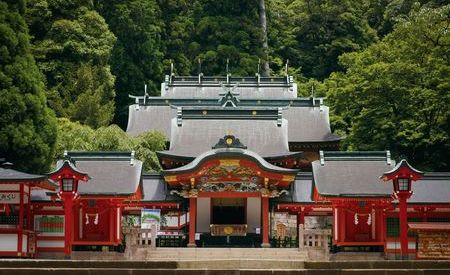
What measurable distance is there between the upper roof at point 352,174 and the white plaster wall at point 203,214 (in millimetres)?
5183

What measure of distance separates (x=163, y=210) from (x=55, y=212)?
5346 mm

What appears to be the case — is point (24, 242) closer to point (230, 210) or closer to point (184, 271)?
point (230, 210)

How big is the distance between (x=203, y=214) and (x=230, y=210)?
1.13 metres

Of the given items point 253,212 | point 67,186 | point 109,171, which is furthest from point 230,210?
point 67,186

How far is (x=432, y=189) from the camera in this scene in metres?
35.1

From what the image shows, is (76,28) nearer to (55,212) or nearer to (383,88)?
(383,88)

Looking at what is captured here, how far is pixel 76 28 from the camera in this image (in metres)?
57.3

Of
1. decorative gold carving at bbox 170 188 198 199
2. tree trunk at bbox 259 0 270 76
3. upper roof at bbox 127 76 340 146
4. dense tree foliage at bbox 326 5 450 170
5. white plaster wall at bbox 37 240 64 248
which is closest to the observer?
white plaster wall at bbox 37 240 64 248

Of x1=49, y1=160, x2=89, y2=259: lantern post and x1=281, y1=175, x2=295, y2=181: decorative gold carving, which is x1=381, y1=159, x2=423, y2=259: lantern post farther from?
x1=49, y1=160, x2=89, y2=259: lantern post

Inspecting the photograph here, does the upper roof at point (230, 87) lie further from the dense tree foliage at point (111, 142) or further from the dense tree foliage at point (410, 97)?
the dense tree foliage at point (111, 142)

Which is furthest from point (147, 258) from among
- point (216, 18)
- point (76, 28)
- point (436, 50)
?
point (216, 18)

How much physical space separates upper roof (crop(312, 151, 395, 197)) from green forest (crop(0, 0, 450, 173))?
360 inches

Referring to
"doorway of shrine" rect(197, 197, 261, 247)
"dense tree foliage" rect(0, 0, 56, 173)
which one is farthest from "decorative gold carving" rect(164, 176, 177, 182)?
"dense tree foliage" rect(0, 0, 56, 173)

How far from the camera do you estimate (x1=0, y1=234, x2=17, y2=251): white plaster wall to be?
105 feet
